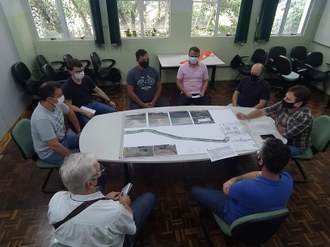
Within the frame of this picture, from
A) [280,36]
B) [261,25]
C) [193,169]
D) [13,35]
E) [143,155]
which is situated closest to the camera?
[143,155]

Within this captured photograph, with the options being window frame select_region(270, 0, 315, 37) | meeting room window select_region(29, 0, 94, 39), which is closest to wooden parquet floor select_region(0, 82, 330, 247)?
meeting room window select_region(29, 0, 94, 39)

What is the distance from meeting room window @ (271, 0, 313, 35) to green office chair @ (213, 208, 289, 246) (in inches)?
198

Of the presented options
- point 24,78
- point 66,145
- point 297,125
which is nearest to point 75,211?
point 66,145

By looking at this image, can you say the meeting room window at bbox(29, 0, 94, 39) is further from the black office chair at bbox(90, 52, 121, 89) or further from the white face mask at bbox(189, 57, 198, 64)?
the white face mask at bbox(189, 57, 198, 64)

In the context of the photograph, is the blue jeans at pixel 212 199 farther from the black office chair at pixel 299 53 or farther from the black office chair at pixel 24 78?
the black office chair at pixel 299 53

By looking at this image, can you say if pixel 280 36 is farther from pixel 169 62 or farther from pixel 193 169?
pixel 193 169

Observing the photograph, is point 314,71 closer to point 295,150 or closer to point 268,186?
point 295,150

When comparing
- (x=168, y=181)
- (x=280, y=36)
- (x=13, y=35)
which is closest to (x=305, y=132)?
(x=168, y=181)

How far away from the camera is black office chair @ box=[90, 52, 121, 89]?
441cm

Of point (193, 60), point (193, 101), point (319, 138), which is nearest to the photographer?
point (319, 138)

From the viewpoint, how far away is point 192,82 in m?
3.41

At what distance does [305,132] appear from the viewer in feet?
7.14

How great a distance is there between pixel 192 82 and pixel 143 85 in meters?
0.79

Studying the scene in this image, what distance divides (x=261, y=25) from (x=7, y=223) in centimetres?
543
